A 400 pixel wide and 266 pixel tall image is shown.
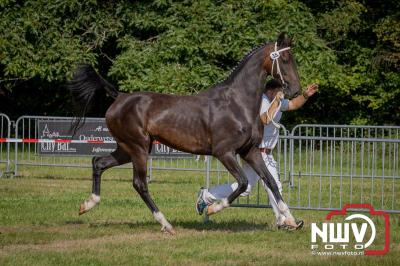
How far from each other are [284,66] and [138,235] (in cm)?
300

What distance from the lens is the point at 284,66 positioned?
11883 mm

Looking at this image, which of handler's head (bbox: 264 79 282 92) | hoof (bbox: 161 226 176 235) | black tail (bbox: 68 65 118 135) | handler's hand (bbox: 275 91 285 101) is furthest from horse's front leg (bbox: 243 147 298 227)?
black tail (bbox: 68 65 118 135)

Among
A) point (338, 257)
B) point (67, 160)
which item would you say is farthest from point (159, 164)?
point (338, 257)

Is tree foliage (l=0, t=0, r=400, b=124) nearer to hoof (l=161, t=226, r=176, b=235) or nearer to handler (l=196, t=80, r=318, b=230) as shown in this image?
handler (l=196, t=80, r=318, b=230)

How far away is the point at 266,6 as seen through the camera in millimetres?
27562

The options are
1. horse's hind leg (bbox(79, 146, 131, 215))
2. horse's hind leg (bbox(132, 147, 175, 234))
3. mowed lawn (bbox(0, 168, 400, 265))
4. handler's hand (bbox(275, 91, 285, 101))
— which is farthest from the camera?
horse's hind leg (bbox(79, 146, 131, 215))

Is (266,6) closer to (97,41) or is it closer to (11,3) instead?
(97,41)

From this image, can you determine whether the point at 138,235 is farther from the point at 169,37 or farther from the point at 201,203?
the point at 169,37

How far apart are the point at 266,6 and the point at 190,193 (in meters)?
11.3

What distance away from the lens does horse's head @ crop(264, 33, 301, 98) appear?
11875mm

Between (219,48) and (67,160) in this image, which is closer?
(67,160)

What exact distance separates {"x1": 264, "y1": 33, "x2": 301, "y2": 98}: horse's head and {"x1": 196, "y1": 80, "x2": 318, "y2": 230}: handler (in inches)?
12.4

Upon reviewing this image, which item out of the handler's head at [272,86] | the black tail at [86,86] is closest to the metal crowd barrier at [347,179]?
the handler's head at [272,86]

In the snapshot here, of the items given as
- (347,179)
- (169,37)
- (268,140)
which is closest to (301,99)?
(268,140)
